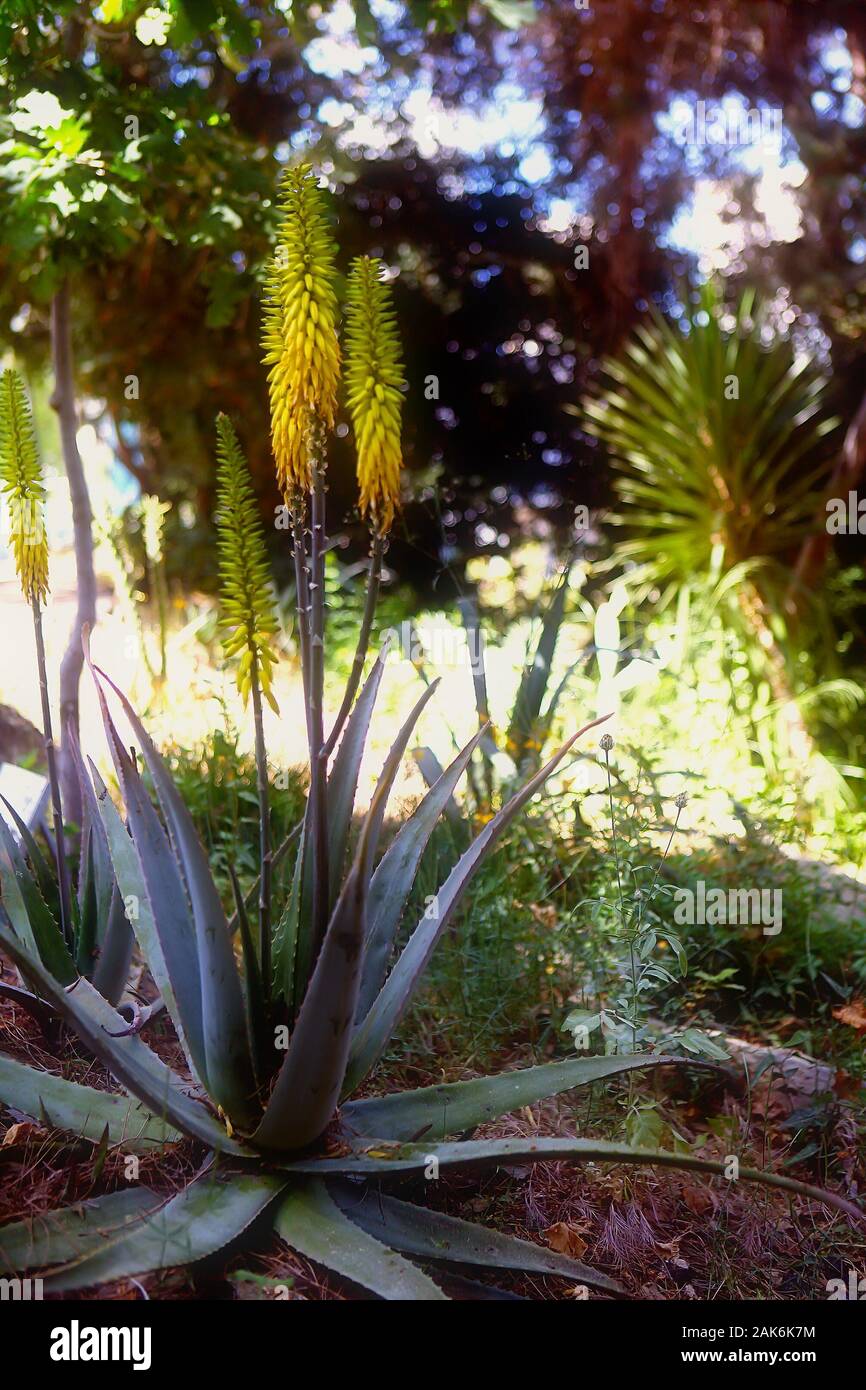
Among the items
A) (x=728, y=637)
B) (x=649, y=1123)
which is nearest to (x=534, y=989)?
(x=649, y=1123)

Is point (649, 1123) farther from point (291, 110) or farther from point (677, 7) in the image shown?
point (677, 7)

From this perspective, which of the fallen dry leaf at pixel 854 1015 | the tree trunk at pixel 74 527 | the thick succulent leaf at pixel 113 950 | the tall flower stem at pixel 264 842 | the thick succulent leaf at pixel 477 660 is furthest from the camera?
the tree trunk at pixel 74 527

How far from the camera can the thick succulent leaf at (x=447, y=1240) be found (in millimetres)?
1896

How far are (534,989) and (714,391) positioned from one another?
4.20 meters

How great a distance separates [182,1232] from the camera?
69.5 inches

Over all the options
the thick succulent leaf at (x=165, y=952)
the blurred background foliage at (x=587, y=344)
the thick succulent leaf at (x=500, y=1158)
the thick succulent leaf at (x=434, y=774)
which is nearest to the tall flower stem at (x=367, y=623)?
the thick succulent leaf at (x=165, y=952)

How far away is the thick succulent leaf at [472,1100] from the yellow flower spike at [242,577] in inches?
32.6

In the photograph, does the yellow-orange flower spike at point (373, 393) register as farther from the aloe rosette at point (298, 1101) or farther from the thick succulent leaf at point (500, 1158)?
the thick succulent leaf at point (500, 1158)

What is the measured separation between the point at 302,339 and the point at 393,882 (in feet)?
3.39

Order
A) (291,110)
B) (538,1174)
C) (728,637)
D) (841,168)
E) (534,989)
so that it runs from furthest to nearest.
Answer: (841,168), (291,110), (728,637), (534,989), (538,1174)

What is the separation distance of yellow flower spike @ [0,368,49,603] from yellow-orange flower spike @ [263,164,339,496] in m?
0.64

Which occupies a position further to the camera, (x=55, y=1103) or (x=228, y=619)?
(x=55, y=1103)

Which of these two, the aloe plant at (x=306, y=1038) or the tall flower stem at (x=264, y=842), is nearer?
the aloe plant at (x=306, y=1038)

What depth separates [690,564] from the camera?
6.30 m
